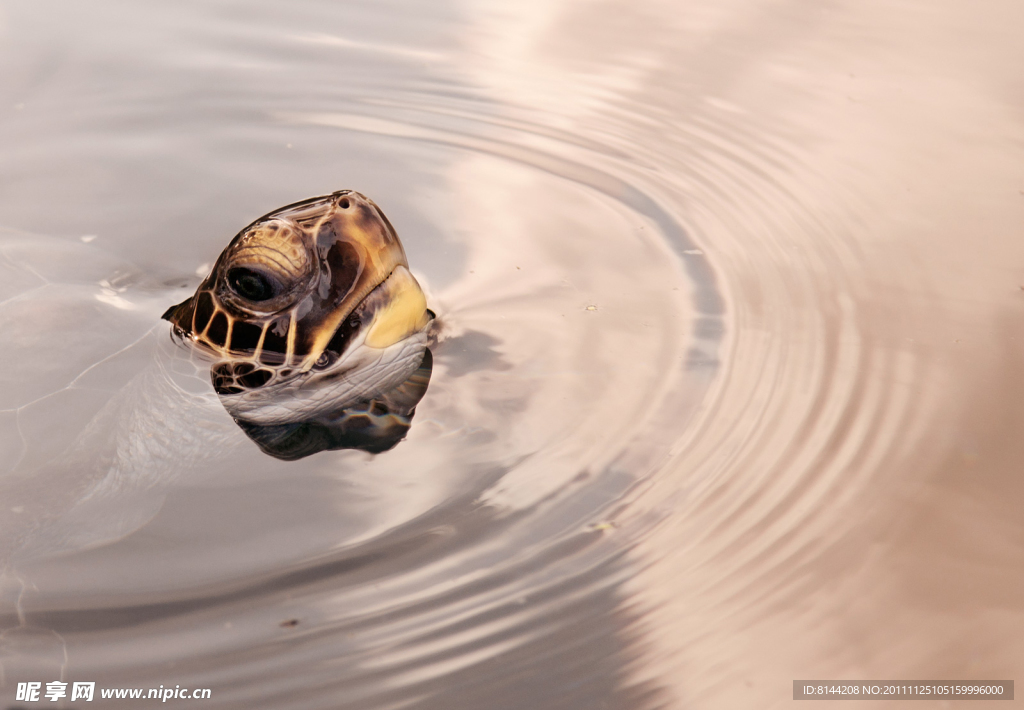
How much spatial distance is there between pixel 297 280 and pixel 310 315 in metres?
0.09

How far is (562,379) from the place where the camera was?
1949mm

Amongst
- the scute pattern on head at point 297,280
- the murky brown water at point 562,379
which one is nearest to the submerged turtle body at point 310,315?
the scute pattern on head at point 297,280

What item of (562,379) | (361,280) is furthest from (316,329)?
(562,379)

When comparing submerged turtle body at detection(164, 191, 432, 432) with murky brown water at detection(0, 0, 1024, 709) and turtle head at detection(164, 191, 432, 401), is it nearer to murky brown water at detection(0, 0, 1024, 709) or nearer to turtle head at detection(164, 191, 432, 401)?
turtle head at detection(164, 191, 432, 401)

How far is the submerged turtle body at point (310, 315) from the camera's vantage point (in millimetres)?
1766

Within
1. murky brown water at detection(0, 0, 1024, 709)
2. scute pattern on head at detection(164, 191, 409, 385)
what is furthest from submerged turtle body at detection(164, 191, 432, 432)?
murky brown water at detection(0, 0, 1024, 709)

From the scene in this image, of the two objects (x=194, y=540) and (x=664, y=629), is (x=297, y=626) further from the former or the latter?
(x=664, y=629)

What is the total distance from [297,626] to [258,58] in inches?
116

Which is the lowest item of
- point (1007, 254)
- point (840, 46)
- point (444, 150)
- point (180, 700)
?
point (180, 700)

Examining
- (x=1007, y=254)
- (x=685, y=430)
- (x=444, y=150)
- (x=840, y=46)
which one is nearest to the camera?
(x=685, y=430)

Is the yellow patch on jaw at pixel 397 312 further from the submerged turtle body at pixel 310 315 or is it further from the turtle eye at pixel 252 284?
the turtle eye at pixel 252 284

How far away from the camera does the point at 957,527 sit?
1533mm

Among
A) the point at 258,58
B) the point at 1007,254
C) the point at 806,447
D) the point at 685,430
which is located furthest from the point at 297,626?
the point at 258,58

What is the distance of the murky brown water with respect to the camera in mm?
1400
